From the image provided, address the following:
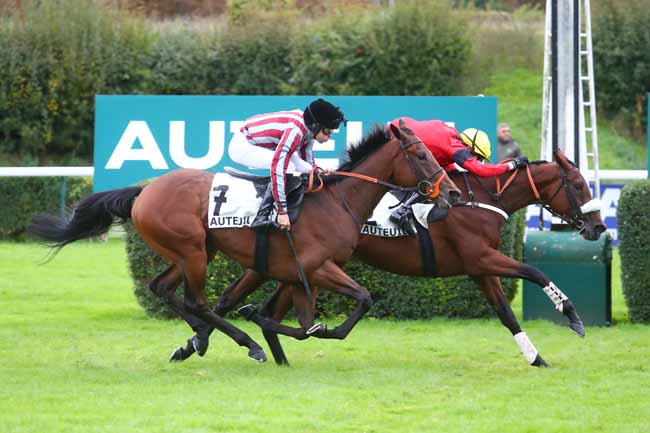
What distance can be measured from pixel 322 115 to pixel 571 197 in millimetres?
2053

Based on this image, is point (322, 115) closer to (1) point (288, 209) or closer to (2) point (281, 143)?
(2) point (281, 143)

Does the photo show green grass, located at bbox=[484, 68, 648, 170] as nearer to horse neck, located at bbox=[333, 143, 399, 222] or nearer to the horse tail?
horse neck, located at bbox=[333, 143, 399, 222]

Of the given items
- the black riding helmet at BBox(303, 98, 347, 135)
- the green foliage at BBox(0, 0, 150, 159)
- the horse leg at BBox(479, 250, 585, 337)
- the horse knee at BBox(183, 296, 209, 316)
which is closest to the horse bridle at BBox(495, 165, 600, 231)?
the horse leg at BBox(479, 250, 585, 337)

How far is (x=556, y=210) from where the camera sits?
851cm

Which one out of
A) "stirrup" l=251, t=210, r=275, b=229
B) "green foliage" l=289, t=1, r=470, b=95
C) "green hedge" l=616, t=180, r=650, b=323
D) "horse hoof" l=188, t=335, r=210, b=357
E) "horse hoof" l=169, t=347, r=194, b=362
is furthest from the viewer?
"green foliage" l=289, t=1, r=470, b=95

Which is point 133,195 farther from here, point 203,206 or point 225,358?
point 225,358

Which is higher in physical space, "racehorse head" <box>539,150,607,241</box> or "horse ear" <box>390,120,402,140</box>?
"horse ear" <box>390,120,402,140</box>

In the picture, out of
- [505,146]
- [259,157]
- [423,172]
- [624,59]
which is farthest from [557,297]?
[624,59]

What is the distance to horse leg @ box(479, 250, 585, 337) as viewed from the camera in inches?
308

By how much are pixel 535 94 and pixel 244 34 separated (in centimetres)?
562

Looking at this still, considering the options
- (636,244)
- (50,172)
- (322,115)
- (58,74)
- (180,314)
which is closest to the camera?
(322,115)

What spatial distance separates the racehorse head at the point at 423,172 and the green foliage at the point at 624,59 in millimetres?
14326

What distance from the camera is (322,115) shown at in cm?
755

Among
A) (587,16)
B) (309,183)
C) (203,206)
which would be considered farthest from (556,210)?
(587,16)
